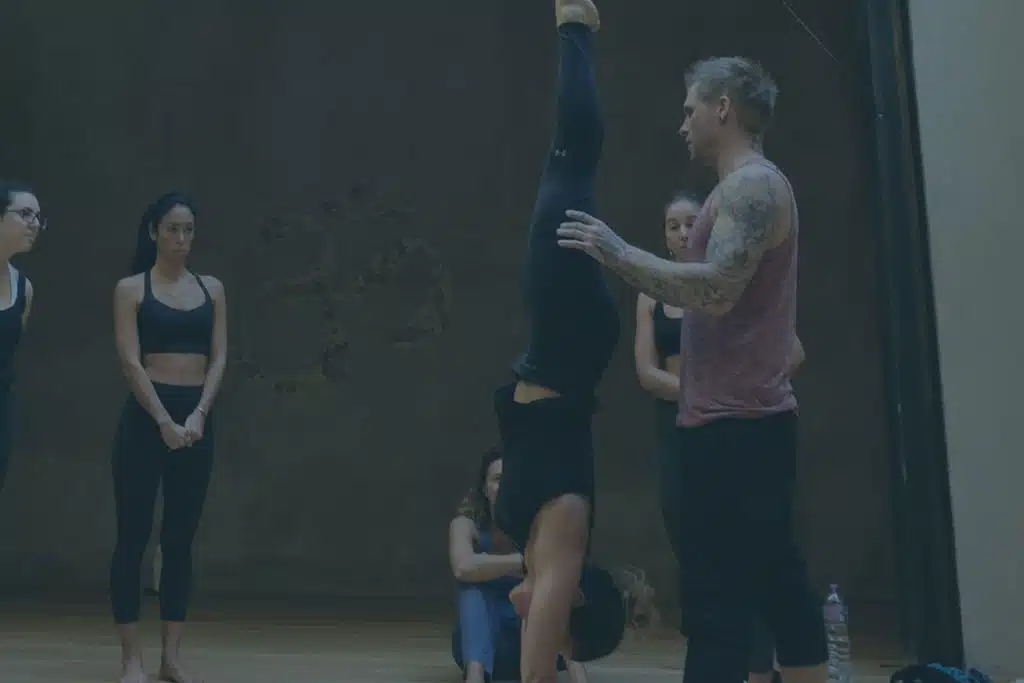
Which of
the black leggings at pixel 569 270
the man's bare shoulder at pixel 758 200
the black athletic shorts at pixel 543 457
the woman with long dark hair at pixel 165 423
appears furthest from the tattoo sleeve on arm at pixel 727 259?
the woman with long dark hair at pixel 165 423

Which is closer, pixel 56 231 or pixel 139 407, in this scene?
pixel 139 407

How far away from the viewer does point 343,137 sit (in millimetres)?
6238

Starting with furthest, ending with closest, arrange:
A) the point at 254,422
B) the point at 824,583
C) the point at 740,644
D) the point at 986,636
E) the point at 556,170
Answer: the point at 254,422, the point at 824,583, the point at 986,636, the point at 556,170, the point at 740,644

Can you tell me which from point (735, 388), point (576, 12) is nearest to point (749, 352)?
point (735, 388)

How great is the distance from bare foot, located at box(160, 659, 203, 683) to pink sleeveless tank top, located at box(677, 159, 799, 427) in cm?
178

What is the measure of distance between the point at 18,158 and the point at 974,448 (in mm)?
5092

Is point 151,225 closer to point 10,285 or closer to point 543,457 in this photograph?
point 10,285

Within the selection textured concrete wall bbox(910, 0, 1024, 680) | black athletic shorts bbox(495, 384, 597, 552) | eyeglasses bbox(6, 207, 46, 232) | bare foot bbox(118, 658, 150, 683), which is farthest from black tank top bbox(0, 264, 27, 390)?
textured concrete wall bbox(910, 0, 1024, 680)

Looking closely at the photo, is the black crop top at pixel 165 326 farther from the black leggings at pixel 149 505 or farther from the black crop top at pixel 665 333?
the black crop top at pixel 665 333

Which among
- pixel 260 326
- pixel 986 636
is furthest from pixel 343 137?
pixel 986 636

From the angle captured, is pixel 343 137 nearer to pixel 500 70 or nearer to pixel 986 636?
pixel 500 70

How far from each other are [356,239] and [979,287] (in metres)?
3.63

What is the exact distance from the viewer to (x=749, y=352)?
194 cm

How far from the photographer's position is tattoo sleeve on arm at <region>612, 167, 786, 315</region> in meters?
1.87
